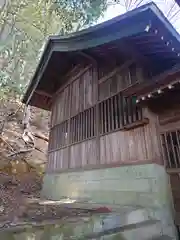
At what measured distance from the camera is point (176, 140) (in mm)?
3768

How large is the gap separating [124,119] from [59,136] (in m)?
3.18

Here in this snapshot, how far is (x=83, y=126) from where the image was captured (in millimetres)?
5691

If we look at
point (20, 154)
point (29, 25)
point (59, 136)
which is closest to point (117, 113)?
point (59, 136)

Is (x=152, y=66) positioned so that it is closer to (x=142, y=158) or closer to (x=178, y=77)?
(x=178, y=77)

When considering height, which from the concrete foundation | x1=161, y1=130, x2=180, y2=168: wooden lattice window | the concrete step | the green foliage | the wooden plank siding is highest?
the green foliage

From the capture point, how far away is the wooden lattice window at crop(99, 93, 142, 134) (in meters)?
4.15

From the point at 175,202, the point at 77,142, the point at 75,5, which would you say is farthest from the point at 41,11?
the point at 175,202

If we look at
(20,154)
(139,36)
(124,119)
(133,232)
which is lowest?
(133,232)

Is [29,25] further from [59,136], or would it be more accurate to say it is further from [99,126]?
[99,126]

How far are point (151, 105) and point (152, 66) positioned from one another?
0.94 metres

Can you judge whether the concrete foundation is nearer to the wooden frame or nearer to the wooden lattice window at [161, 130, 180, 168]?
the wooden lattice window at [161, 130, 180, 168]

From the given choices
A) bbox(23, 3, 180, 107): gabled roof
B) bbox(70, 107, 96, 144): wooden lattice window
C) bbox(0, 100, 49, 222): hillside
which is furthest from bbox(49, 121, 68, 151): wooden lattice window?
bbox(23, 3, 180, 107): gabled roof

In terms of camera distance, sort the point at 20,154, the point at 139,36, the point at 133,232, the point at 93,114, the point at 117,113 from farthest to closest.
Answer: the point at 20,154 < the point at 93,114 < the point at 117,113 < the point at 139,36 < the point at 133,232

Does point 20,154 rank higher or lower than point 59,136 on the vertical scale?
higher
